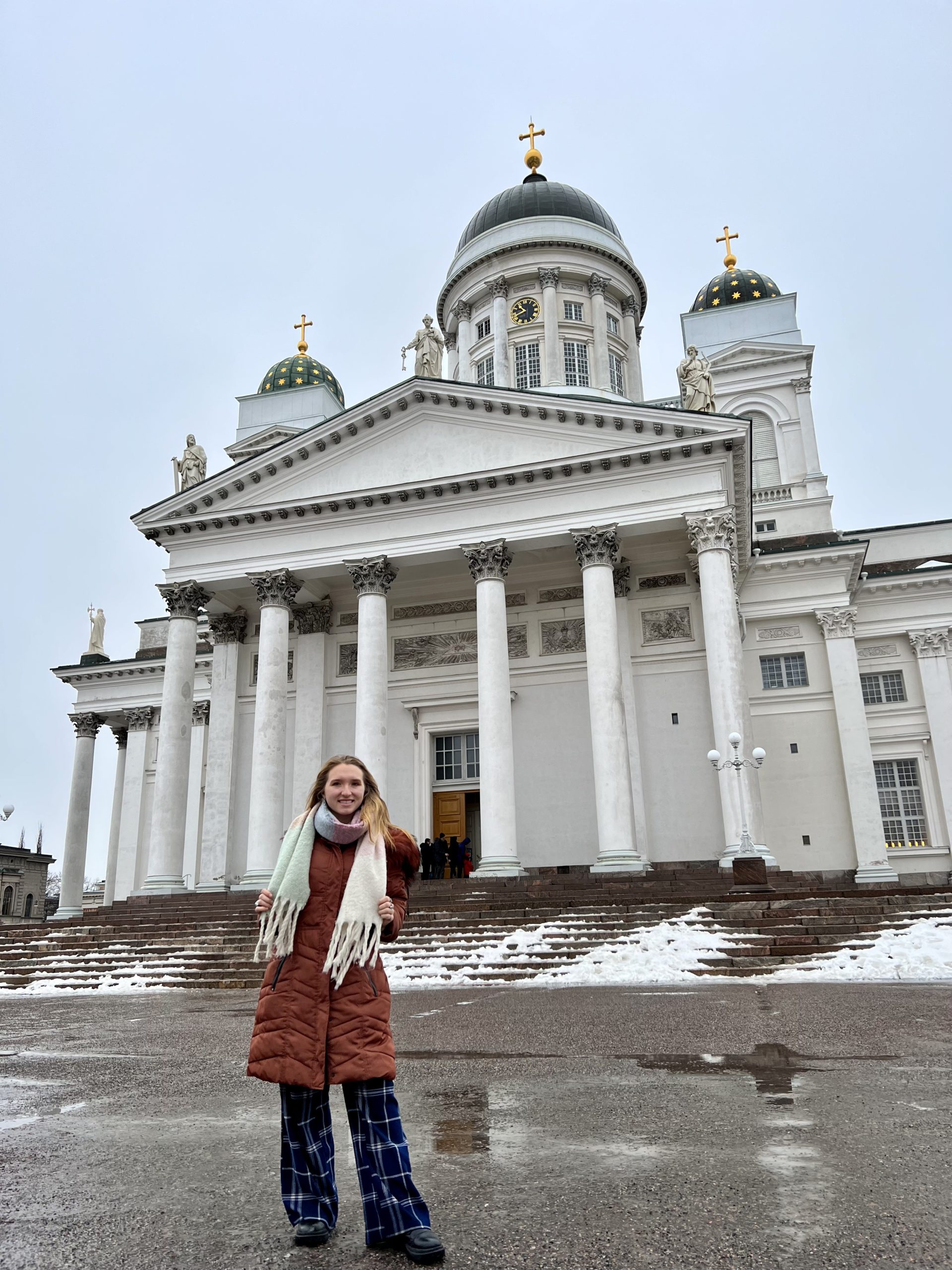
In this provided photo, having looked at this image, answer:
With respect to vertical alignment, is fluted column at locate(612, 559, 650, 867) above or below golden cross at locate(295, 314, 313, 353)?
below

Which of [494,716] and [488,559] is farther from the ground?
[488,559]

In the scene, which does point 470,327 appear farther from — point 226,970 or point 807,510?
point 226,970

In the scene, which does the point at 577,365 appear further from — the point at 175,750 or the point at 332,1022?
the point at 332,1022

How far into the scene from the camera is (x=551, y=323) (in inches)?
1544

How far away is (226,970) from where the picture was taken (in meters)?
15.4

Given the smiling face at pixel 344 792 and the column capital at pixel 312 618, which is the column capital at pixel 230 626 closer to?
the column capital at pixel 312 618

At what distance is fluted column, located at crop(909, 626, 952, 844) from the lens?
98.7 ft

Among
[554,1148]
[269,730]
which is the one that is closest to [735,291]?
[269,730]

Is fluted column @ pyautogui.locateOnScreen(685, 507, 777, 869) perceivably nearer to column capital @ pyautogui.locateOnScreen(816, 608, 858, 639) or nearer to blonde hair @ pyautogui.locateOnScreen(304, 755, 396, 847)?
column capital @ pyautogui.locateOnScreen(816, 608, 858, 639)

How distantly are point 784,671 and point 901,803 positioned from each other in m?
5.53

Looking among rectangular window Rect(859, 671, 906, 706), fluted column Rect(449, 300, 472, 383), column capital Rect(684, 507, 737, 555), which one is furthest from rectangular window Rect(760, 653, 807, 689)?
fluted column Rect(449, 300, 472, 383)

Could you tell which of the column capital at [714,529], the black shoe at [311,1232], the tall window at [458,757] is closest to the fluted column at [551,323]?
the column capital at [714,529]

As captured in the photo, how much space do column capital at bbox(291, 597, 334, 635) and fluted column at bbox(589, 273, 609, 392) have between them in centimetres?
1523

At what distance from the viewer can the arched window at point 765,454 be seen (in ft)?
122
